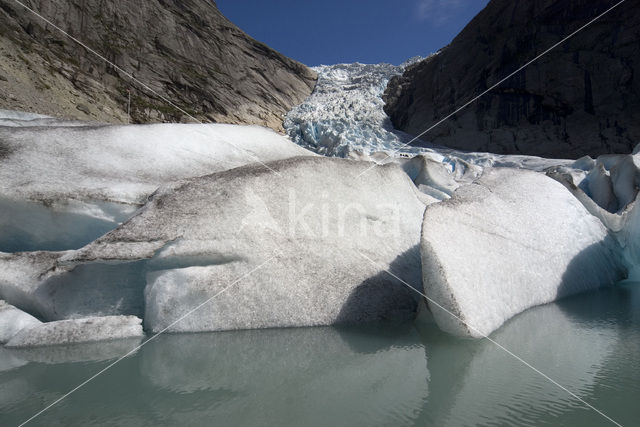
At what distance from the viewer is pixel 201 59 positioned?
35188 mm

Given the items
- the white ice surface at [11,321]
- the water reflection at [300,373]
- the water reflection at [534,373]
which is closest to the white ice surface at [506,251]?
the water reflection at [534,373]

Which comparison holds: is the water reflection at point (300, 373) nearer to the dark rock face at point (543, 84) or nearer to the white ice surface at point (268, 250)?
the white ice surface at point (268, 250)

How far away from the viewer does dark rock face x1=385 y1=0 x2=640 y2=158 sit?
→ 2041 centimetres

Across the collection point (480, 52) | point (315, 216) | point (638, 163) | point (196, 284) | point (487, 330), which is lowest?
point (487, 330)

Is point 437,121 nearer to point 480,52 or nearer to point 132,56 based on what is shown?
point 480,52

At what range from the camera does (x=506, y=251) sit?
3.47m

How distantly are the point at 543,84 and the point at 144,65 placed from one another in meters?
27.0

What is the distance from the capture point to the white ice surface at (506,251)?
8.98ft

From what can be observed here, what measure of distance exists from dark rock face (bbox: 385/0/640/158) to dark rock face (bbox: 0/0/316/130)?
1341 centimetres

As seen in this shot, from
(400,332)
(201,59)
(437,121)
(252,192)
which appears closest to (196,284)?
(252,192)

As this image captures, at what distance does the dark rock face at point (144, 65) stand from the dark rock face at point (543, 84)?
13.4 meters

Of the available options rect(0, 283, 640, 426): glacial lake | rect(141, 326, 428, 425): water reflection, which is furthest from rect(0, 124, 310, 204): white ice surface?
rect(141, 326, 428, 425): water reflection

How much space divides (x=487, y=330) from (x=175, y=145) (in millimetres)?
3905

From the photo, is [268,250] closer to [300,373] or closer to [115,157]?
[300,373]
